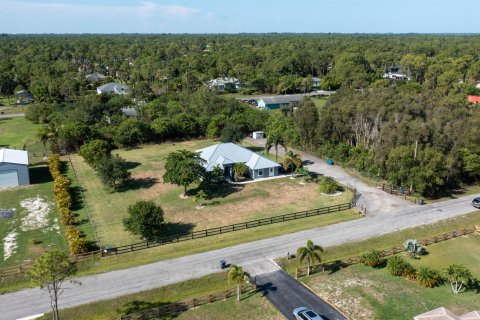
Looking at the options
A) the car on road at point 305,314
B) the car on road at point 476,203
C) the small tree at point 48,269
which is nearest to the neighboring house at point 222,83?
the car on road at point 476,203

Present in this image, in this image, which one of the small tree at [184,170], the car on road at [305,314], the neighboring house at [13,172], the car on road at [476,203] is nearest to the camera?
the car on road at [305,314]

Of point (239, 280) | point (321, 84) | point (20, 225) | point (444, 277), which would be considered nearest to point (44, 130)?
point (20, 225)

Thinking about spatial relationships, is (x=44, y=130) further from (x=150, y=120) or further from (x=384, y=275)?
(x=384, y=275)

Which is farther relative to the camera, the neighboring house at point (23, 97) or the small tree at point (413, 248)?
the neighboring house at point (23, 97)

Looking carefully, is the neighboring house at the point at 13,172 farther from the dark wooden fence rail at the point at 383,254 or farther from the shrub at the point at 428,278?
the shrub at the point at 428,278

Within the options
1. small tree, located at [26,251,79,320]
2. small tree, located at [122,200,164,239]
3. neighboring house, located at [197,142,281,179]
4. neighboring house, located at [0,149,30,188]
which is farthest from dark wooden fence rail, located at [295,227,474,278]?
neighboring house, located at [0,149,30,188]

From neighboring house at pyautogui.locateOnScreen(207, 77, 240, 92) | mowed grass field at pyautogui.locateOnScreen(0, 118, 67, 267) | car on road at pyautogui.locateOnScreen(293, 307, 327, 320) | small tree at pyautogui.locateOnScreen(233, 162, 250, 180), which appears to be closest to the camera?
car on road at pyautogui.locateOnScreen(293, 307, 327, 320)

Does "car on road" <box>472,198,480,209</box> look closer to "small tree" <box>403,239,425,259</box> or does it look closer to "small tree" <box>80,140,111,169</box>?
"small tree" <box>403,239,425,259</box>

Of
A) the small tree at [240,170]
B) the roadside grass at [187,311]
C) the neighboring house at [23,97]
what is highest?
the neighboring house at [23,97]
